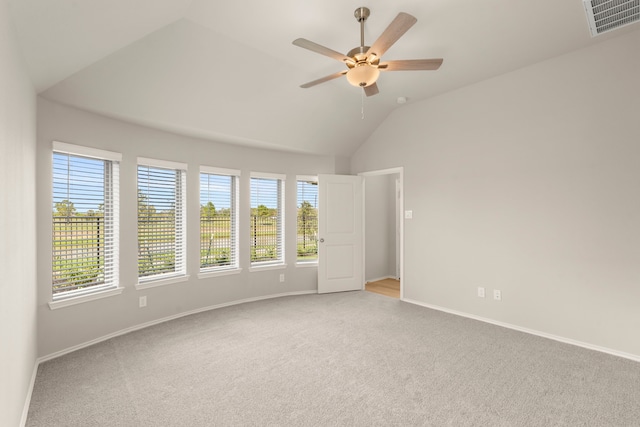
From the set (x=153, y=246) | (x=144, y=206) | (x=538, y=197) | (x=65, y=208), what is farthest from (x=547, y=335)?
(x=65, y=208)

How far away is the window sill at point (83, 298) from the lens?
2893 mm

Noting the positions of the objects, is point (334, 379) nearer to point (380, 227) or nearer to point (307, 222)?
point (307, 222)

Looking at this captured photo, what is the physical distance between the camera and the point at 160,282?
3.81m

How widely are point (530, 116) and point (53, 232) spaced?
5.14m

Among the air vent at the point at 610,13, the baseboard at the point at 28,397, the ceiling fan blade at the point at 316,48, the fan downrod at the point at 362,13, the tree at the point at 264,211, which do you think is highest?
the fan downrod at the point at 362,13

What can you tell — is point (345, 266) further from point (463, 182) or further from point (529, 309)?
point (529, 309)

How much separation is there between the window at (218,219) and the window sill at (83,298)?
3.63ft

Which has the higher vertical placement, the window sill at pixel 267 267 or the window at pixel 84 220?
the window at pixel 84 220

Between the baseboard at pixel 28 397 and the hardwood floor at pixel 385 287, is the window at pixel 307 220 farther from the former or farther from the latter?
the baseboard at pixel 28 397

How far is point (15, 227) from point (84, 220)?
59.9 inches

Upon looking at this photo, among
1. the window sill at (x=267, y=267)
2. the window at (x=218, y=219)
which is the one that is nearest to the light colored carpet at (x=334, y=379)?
the window at (x=218, y=219)

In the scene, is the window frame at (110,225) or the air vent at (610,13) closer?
the air vent at (610,13)

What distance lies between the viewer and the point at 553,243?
11.0 feet

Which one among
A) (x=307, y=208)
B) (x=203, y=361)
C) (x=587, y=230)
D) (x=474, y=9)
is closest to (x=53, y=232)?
(x=203, y=361)
